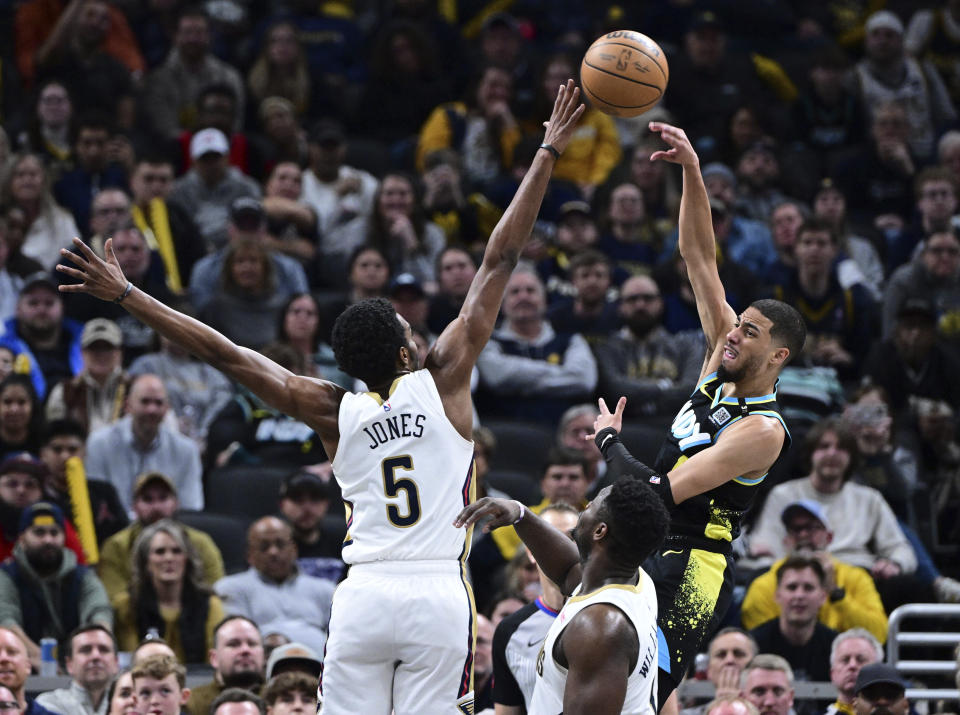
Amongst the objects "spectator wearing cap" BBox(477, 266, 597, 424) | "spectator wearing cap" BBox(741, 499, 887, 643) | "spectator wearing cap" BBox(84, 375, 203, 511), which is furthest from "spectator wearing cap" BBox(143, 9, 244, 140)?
"spectator wearing cap" BBox(741, 499, 887, 643)

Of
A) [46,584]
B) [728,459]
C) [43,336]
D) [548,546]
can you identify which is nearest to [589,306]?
[43,336]

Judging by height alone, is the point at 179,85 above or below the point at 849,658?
above

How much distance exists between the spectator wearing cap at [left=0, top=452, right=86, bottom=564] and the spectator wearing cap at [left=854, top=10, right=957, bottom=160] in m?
10.2

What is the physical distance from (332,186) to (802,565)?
658 centimetres

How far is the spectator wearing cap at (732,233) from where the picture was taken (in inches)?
578

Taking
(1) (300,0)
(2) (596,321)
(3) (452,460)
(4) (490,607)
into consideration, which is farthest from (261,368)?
(1) (300,0)

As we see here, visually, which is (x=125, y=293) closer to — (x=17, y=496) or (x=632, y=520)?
(x=632, y=520)

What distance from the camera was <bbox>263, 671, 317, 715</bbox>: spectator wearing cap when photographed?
909cm

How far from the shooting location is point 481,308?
695 centimetres

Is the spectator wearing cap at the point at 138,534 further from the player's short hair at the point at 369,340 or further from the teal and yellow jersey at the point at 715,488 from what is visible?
the teal and yellow jersey at the point at 715,488

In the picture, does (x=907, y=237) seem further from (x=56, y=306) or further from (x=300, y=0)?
(x=56, y=306)

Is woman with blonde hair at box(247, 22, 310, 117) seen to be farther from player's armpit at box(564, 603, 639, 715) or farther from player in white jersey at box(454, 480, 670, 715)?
player's armpit at box(564, 603, 639, 715)

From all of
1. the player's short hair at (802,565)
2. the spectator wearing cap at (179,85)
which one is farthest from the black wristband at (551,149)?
the spectator wearing cap at (179,85)

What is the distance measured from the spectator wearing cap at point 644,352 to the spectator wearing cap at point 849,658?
337 cm
